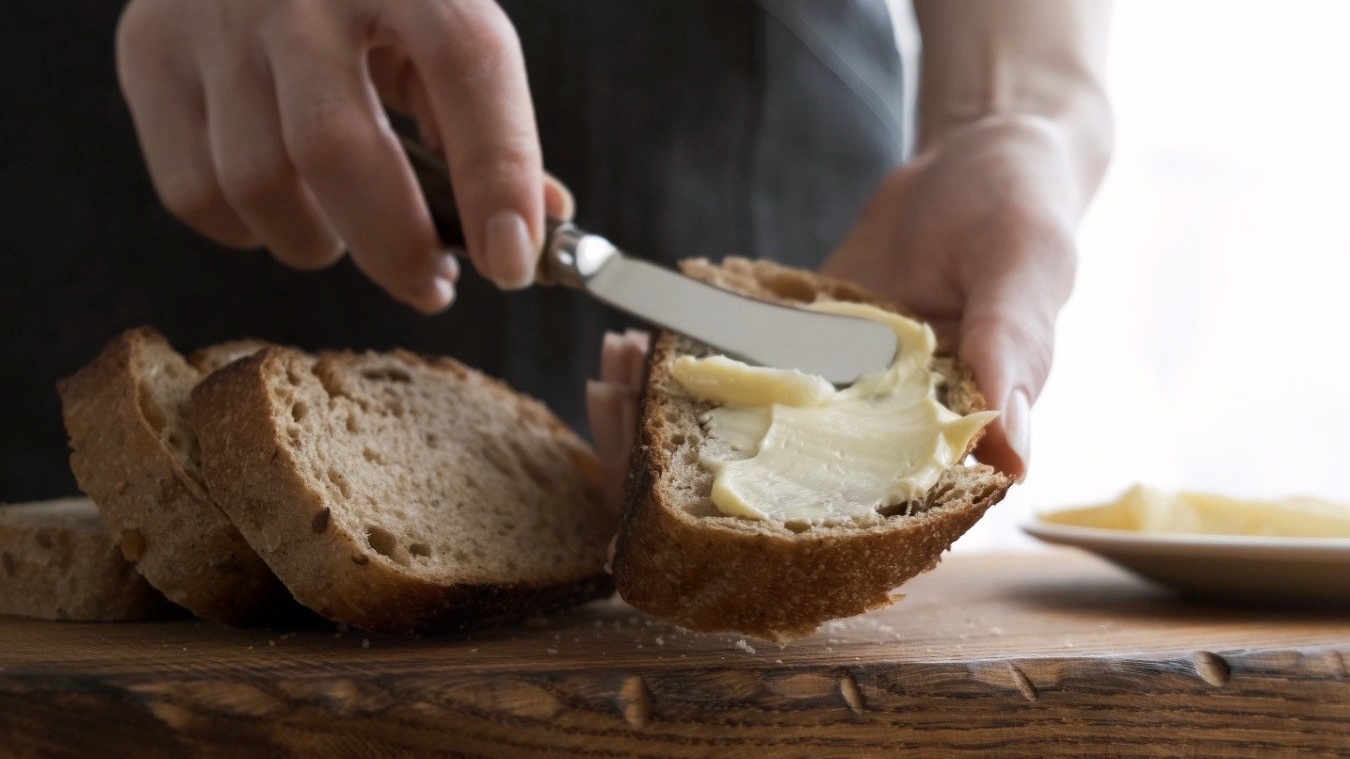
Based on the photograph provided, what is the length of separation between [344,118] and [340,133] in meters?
0.02

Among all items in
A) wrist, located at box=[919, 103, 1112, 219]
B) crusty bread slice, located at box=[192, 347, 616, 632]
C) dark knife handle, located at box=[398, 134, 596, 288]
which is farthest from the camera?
wrist, located at box=[919, 103, 1112, 219]

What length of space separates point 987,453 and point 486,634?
0.74 m

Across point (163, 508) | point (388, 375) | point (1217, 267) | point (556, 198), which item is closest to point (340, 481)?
point (163, 508)

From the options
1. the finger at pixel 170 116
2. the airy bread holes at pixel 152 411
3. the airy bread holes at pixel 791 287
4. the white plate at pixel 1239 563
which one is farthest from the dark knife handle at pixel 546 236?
the white plate at pixel 1239 563

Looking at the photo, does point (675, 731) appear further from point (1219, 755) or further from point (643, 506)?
point (1219, 755)

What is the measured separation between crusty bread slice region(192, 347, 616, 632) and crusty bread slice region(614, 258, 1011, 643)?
0.79 feet

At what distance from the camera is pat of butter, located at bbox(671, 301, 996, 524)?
4.56 feet

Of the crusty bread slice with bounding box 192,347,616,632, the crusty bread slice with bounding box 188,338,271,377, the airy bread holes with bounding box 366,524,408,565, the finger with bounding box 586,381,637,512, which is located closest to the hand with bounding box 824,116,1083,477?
the finger with bounding box 586,381,637,512

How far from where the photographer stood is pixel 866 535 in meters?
1.30

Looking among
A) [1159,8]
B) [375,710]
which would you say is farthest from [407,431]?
[1159,8]

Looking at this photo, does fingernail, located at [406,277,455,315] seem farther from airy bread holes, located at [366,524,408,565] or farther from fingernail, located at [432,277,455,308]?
airy bread holes, located at [366,524,408,565]

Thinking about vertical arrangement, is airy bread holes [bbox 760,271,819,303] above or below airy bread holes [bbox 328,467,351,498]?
above

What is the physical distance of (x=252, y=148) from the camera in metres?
1.94

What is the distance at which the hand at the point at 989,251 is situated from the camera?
166 centimetres
